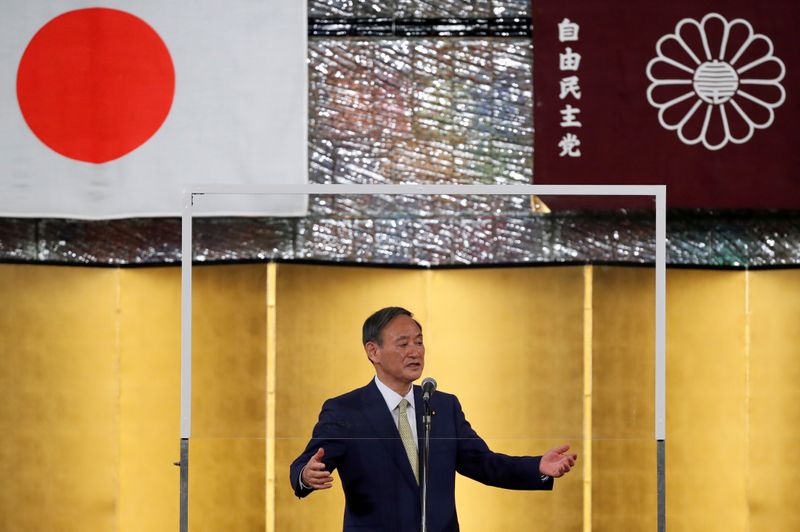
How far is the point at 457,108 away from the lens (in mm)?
4031

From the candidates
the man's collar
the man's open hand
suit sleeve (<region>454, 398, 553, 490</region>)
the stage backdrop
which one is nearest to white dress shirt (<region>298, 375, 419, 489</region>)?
the man's collar

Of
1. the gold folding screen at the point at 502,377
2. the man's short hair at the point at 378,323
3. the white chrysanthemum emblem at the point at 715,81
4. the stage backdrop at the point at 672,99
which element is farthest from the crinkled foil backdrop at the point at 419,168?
the man's short hair at the point at 378,323

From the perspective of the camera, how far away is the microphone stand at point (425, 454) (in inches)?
106

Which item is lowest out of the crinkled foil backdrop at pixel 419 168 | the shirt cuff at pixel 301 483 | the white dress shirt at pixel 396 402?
the shirt cuff at pixel 301 483

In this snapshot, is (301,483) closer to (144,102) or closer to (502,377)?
(502,377)

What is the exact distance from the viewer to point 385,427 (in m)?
2.72

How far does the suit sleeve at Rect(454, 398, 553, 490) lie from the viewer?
9.06 ft

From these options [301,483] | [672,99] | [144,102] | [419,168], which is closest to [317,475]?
[301,483]

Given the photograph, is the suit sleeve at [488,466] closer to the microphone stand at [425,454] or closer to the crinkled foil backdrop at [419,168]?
the microphone stand at [425,454]

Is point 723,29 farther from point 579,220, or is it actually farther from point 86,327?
point 86,327

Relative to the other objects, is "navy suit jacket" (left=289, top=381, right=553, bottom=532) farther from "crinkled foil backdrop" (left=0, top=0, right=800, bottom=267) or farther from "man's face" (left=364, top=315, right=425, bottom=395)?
"crinkled foil backdrop" (left=0, top=0, right=800, bottom=267)

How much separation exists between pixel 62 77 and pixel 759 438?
279cm

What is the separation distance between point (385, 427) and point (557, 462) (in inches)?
17.8

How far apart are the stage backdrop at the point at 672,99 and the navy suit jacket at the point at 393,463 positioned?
1.40m
